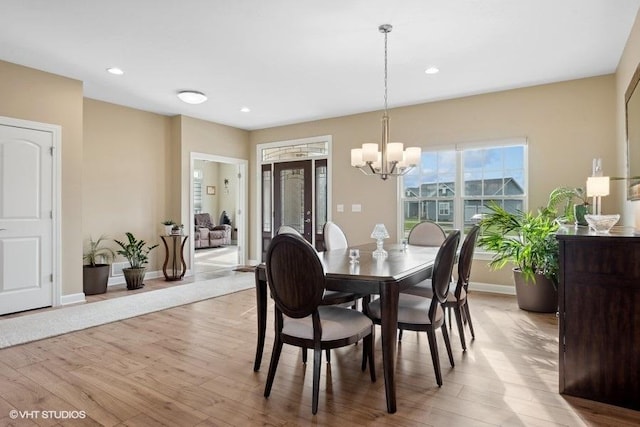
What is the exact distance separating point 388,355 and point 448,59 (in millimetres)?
3089

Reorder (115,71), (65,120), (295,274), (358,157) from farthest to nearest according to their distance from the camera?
(65,120) < (115,71) < (358,157) < (295,274)

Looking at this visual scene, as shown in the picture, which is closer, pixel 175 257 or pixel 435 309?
pixel 435 309

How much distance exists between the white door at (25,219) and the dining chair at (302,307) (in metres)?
3.41

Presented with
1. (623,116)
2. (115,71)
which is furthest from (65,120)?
(623,116)

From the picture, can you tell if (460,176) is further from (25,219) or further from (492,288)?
A: (25,219)

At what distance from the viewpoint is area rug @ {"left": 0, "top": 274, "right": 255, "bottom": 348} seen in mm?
3389

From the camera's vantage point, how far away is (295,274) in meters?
2.04

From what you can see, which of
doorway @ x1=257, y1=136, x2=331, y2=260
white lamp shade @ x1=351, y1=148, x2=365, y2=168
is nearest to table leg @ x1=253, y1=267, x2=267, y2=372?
white lamp shade @ x1=351, y1=148, x2=365, y2=168

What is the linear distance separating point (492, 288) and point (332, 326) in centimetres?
360

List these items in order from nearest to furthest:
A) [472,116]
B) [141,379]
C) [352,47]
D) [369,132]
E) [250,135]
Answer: [141,379] < [352,47] < [472,116] < [369,132] < [250,135]

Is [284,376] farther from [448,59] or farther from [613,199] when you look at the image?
[613,199]

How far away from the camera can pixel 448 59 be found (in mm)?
3875

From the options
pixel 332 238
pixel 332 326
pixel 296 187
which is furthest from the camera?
pixel 296 187

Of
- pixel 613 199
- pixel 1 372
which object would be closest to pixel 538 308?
pixel 613 199
